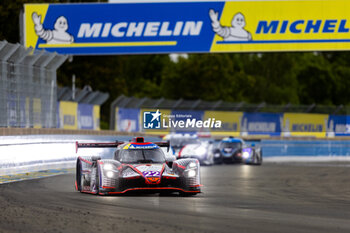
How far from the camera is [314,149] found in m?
39.8

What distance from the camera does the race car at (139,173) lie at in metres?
14.6

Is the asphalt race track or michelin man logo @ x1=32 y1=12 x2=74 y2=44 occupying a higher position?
michelin man logo @ x1=32 y1=12 x2=74 y2=44

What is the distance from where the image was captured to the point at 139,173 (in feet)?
47.7

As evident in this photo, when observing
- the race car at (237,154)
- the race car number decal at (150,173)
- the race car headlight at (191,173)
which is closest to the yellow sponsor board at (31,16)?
the race car at (237,154)

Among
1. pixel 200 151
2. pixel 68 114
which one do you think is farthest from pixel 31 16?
pixel 200 151

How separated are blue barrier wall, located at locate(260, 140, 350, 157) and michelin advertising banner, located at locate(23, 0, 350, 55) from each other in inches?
394

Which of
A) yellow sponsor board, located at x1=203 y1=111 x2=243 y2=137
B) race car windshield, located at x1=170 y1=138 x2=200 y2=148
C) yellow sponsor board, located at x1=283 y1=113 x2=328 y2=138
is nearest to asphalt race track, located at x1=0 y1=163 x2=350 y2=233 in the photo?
race car windshield, located at x1=170 y1=138 x2=200 y2=148

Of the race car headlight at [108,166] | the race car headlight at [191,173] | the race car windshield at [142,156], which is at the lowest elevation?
the race car headlight at [191,173]

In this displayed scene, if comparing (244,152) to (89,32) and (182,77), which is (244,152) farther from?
(182,77)

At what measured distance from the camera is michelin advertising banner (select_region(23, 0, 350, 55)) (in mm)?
30250

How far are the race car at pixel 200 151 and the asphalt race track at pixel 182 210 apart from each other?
11629 millimetres

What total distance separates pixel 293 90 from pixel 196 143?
63275 millimetres

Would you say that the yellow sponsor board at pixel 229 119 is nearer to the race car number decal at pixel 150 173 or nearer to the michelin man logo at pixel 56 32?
the michelin man logo at pixel 56 32

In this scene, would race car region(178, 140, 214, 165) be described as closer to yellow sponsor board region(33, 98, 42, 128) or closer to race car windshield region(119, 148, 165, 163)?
yellow sponsor board region(33, 98, 42, 128)
